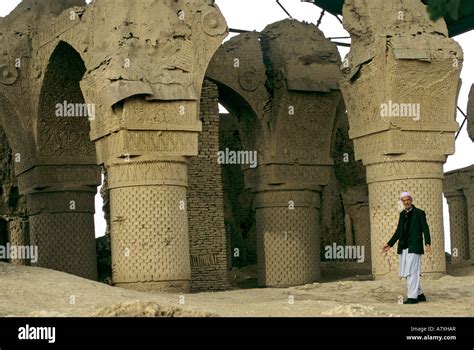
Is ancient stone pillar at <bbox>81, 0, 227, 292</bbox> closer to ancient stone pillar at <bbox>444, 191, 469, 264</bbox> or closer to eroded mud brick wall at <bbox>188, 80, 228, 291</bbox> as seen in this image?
eroded mud brick wall at <bbox>188, 80, 228, 291</bbox>

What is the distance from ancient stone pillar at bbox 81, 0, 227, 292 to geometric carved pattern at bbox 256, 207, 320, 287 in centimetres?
432

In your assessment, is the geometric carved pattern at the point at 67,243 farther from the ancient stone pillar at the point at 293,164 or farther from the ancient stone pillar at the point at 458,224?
the ancient stone pillar at the point at 458,224

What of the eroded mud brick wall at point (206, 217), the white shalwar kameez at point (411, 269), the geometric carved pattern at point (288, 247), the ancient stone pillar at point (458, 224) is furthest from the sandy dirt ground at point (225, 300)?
the ancient stone pillar at point (458, 224)

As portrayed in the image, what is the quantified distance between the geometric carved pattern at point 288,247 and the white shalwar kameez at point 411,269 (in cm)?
683

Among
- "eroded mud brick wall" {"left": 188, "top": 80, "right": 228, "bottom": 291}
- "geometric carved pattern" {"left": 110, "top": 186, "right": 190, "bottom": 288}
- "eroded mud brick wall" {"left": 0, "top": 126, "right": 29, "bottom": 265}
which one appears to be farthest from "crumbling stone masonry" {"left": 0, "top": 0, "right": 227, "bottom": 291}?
"eroded mud brick wall" {"left": 0, "top": 126, "right": 29, "bottom": 265}

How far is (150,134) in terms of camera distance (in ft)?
50.6

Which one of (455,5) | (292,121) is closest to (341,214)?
(292,121)

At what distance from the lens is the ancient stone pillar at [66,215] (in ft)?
62.8

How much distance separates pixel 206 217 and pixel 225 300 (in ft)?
15.7

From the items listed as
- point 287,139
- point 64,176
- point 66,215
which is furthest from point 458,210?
point 64,176

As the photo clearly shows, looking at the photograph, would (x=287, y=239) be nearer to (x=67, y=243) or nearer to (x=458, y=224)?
(x=67, y=243)
